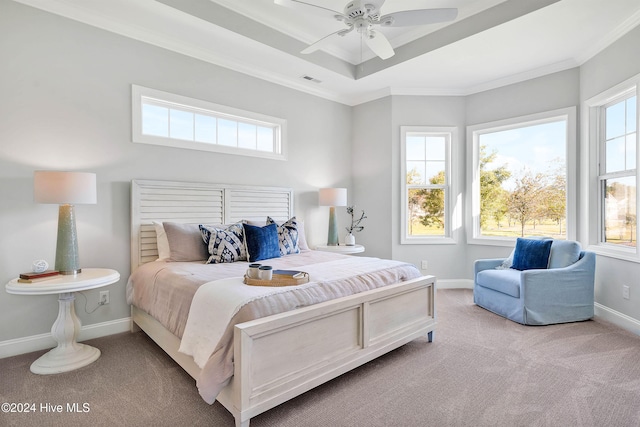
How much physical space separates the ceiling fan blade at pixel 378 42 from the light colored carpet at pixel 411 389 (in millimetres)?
2491

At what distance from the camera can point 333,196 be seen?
4.48 meters

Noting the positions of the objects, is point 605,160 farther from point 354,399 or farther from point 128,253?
point 128,253

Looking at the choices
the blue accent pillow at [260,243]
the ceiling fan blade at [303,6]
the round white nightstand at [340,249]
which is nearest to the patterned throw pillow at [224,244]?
the blue accent pillow at [260,243]

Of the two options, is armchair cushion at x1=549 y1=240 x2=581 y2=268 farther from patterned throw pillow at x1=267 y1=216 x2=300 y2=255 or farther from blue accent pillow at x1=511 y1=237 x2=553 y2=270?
patterned throw pillow at x1=267 y1=216 x2=300 y2=255

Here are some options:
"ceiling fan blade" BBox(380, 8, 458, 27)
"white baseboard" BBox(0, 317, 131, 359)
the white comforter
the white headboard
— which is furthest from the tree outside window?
"white baseboard" BBox(0, 317, 131, 359)

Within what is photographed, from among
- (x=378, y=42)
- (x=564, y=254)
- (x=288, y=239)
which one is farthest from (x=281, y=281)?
(x=564, y=254)

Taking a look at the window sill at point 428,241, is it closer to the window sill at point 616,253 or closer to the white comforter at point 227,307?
the window sill at point 616,253

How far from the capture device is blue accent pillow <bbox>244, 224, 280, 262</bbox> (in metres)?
3.08

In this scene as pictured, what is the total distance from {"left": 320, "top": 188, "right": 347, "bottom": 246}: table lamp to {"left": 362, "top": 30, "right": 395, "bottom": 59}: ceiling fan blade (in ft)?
6.44

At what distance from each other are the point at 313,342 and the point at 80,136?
262 cm

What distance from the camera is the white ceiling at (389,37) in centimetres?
289

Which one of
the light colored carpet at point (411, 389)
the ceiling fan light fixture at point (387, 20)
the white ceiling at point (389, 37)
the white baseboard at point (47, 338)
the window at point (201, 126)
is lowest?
the light colored carpet at point (411, 389)

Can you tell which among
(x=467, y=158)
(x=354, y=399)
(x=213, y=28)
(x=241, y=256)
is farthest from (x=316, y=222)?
(x=354, y=399)

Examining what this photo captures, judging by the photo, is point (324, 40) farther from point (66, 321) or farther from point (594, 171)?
point (594, 171)
